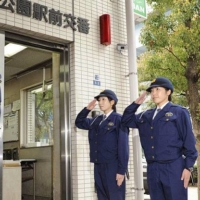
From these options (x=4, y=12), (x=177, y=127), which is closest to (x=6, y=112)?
(x=4, y=12)

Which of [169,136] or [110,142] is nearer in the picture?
[169,136]

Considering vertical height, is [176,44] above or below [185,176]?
above

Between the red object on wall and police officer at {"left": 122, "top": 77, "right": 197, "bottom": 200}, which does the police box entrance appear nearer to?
the red object on wall

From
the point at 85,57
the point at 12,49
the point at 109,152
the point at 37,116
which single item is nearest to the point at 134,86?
the point at 85,57

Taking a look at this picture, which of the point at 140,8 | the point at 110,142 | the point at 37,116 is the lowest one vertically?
the point at 110,142

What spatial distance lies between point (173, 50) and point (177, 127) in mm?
3547

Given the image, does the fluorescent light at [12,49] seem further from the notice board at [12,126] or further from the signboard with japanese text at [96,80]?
the signboard with japanese text at [96,80]

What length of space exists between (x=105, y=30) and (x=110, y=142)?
192cm

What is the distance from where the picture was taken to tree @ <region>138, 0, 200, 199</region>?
5.69 meters

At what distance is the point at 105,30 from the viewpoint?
4676 mm

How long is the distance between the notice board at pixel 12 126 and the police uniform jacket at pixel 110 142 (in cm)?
384

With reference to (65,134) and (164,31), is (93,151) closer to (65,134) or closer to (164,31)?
(65,134)

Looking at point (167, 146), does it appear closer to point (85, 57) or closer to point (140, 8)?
point (85, 57)

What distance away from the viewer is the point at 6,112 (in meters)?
7.54
